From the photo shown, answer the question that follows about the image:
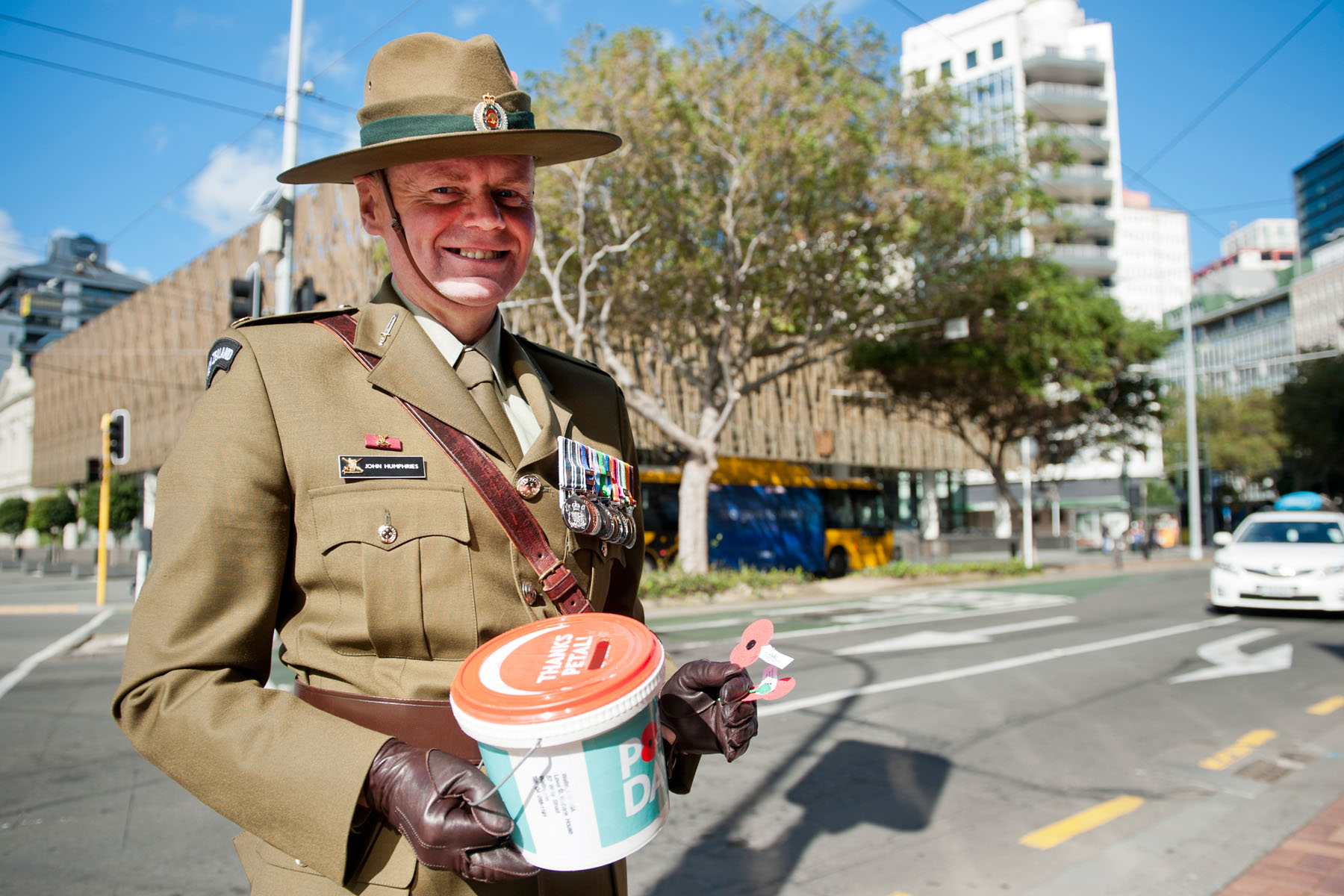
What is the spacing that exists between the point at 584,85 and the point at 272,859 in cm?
1466

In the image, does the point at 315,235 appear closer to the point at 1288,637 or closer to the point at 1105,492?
the point at 1288,637

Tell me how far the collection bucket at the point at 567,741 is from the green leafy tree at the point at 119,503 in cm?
3752

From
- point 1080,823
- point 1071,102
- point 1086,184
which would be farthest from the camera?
point 1071,102

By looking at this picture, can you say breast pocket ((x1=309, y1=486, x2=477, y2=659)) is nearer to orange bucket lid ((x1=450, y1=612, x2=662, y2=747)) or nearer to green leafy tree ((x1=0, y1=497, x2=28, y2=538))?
orange bucket lid ((x1=450, y1=612, x2=662, y2=747))

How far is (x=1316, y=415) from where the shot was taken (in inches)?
1656

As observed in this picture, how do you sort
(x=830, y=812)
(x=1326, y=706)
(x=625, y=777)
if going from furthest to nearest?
(x=1326, y=706)
(x=830, y=812)
(x=625, y=777)

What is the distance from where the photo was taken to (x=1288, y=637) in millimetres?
10516

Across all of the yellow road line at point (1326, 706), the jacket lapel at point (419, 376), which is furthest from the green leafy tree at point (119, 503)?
the jacket lapel at point (419, 376)

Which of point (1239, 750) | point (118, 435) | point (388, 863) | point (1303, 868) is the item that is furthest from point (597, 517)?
point (118, 435)

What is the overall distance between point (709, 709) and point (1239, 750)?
5.72 m

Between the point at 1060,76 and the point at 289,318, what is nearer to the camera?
the point at 289,318

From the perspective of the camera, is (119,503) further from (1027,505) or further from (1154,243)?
(1154,243)

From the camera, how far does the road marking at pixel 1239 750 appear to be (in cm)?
539

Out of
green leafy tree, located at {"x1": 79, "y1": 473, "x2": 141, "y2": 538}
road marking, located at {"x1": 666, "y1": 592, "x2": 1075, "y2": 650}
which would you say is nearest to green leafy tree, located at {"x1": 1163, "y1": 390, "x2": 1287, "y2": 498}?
road marking, located at {"x1": 666, "y1": 592, "x2": 1075, "y2": 650}
